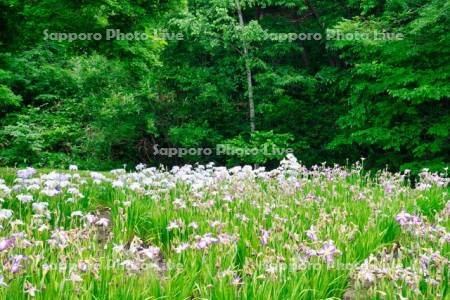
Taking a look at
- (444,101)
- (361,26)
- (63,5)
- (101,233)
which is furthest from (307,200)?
(444,101)

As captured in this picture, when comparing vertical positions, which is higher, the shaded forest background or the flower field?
the shaded forest background

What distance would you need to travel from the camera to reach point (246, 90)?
15703 millimetres

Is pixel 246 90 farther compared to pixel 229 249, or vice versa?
pixel 246 90

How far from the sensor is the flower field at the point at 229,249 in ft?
10.3

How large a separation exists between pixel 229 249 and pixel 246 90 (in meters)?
12.2

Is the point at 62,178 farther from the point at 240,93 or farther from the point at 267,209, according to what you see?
the point at 240,93

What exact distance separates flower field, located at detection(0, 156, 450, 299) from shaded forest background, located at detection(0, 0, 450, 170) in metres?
3.95

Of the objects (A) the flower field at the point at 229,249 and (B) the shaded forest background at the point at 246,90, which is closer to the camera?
(A) the flower field at the point at 229,249

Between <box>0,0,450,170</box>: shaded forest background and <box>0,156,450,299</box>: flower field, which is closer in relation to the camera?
<box>0,156,450,299</box>: flower field

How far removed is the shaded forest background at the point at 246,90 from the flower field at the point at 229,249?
395 centimetres

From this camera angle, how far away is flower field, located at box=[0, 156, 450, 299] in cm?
312

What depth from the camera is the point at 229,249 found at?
3.84 metres

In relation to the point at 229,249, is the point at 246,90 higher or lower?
higher

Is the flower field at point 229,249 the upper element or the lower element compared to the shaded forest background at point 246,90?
lower
